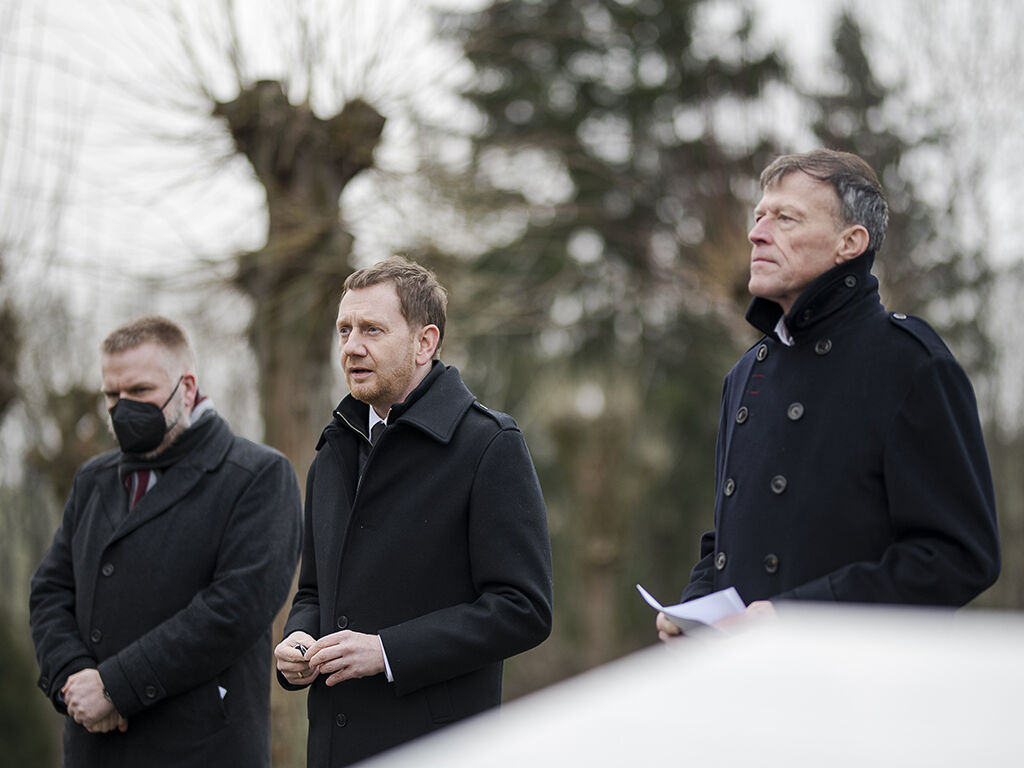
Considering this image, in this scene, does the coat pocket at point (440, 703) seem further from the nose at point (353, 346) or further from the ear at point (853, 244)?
the ear at point (853, 244)

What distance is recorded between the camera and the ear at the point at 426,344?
120 inches

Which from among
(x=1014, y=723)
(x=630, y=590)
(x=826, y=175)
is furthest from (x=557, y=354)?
(x=1014, y=723)

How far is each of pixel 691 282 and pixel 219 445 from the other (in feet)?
42.5

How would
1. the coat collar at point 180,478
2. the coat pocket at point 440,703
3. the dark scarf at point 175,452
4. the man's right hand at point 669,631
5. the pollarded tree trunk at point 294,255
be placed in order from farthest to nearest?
the pollarded tree trunk at point 294,255
the dark scarf at point 175,452
the coat collar at point 180,478
the coat pocket at point 440,703
the man's right hand at point 669,631

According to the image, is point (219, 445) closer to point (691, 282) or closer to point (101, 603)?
point (101, 603)

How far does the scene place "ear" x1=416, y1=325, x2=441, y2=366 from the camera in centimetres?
304

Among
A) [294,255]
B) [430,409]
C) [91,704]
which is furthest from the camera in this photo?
[294,255]

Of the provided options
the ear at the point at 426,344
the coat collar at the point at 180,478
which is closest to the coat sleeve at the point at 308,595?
the ear at the point at 426,344

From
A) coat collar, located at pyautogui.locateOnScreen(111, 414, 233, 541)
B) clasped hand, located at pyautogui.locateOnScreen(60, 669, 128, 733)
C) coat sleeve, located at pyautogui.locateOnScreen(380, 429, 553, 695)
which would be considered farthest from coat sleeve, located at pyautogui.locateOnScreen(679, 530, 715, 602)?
clasped hand, located at pyautogui.locateOnScreen(60, 669, 128, 733)

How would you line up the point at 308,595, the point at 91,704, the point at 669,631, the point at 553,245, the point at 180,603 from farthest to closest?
1. the point at 553,245
2. the point at 180,603
3. the point at 91,704
4. the point at 308,595
5. the point at 669,631

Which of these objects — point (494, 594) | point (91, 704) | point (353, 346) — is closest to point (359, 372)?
point (353, 346)

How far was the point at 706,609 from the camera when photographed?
2473mm

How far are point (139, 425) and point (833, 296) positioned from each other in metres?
2.27

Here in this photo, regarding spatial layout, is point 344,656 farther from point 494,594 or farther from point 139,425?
point 139,425
